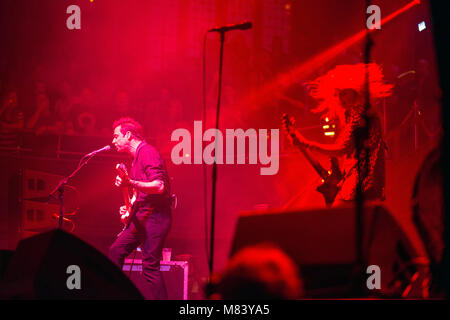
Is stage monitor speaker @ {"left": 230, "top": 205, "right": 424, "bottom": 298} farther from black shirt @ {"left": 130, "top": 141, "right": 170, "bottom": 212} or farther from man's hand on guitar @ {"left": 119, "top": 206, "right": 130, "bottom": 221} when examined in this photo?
man's hand on guitar @ {"left": 119, "top": 206, "right": 130, "bottom": 221}

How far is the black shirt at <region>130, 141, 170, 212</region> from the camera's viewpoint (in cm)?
525

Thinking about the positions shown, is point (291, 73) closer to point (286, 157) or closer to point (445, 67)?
point (286, 157)

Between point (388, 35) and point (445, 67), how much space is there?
692 centimetres

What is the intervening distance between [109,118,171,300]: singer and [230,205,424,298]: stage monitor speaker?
8.17 ft

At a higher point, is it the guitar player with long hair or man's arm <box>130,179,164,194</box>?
the guitar player with long hair

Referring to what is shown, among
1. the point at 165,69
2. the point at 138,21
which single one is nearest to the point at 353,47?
the point at 165,69

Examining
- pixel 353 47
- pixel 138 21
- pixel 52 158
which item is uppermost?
pixel 138 21

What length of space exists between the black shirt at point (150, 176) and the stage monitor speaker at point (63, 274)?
226cm

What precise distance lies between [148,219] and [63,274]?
8.03ft

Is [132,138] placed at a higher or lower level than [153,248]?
higher

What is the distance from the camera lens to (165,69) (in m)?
10.1

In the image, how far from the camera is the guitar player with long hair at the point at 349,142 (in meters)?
4.54

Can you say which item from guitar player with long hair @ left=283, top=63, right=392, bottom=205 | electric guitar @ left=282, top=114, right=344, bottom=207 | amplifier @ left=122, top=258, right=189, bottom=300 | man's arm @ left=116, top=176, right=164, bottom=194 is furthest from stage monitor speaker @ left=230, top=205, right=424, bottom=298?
amplifier @ left=122, top=258, right=189, bottom=300

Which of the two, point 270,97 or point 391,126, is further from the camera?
point 270,97
